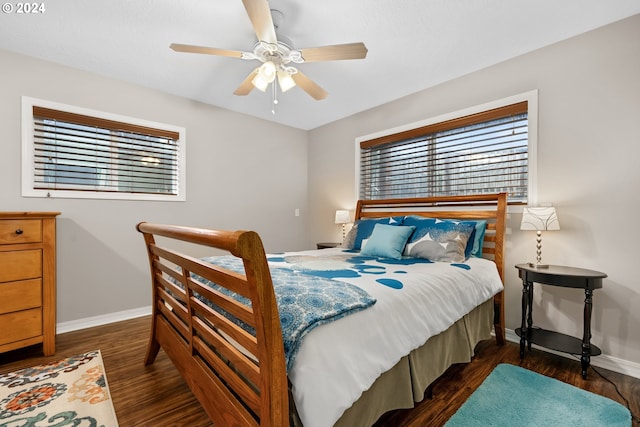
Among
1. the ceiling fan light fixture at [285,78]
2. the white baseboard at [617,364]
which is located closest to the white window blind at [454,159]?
the white baseboard at [617,364]

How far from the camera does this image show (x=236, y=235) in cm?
81

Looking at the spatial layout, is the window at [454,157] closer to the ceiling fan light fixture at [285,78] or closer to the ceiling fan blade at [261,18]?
the ceiling fan light fixture at [285,78]

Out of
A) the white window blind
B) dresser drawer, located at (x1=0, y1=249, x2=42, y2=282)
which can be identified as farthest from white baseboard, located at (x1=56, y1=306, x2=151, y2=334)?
the white window blind

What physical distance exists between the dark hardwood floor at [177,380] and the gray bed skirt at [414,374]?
158mm

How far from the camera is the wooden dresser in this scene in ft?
6.70

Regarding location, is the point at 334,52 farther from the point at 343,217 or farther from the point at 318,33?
the point at 343,217

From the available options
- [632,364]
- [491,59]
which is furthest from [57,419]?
[491,59]

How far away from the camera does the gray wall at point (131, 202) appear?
2.50 meters

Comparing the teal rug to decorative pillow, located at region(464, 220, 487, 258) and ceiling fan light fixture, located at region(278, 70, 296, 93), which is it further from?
ceiling fan light fixture, located at region(278, 70, 296, 93)

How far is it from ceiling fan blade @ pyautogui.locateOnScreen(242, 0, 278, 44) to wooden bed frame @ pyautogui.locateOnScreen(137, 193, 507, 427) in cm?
124

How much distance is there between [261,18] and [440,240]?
201 cm

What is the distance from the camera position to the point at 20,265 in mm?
2105

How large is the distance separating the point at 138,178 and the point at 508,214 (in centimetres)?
373

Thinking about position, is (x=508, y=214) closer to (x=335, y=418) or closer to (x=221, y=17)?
(x=335, y=418)
